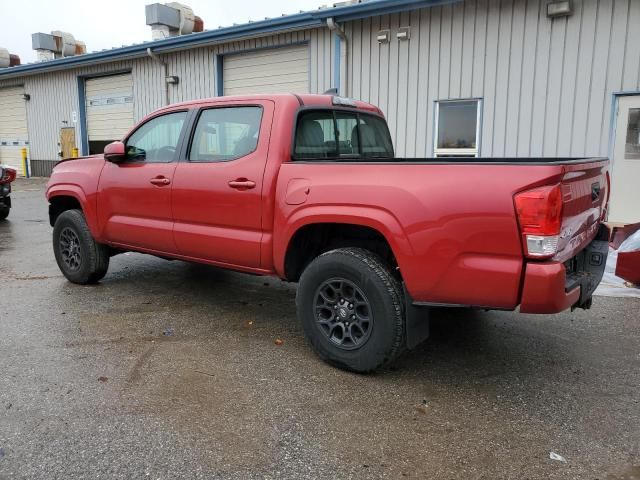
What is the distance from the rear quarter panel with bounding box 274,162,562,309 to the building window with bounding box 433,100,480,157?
7.21m

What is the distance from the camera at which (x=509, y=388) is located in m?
3.35

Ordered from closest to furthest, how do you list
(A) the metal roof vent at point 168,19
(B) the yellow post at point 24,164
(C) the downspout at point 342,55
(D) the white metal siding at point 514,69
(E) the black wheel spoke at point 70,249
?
(E) the black wheel spoke at point 70,249
(D) the white metal siding at point 514,69
(C) the downspout at point 342,55
(A) the metal roof vent at point 168,19
(B) the yellow post at point 24,164

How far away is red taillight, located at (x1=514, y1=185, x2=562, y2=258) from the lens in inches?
107

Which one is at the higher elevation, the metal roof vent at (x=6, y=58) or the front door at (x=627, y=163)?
the metal roof vent at (x=6, y=58)

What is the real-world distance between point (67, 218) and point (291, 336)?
301 centimetres

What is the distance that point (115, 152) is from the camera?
193 inches

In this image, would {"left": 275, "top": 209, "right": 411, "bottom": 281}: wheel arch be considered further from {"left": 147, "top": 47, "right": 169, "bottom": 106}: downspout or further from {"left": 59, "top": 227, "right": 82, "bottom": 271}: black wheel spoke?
{"left": 147, "top": 47, "right": 169, "bottom": 106}: downspout

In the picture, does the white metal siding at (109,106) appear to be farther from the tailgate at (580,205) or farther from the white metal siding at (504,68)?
the tailgate at (580,205)

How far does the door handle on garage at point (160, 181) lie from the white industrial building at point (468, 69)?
22.5ft

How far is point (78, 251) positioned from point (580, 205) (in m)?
4.83

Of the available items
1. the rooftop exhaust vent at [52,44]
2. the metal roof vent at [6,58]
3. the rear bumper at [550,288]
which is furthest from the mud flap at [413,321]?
the metal roof vent at [6,58]

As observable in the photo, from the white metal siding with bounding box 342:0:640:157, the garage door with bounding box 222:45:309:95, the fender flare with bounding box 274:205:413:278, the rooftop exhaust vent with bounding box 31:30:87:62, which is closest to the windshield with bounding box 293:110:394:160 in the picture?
the fender flare with bounding box 274:205:413:278

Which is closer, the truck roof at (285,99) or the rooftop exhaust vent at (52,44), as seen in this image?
the truck roof at (285,99)

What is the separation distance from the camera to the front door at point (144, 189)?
466 cm
